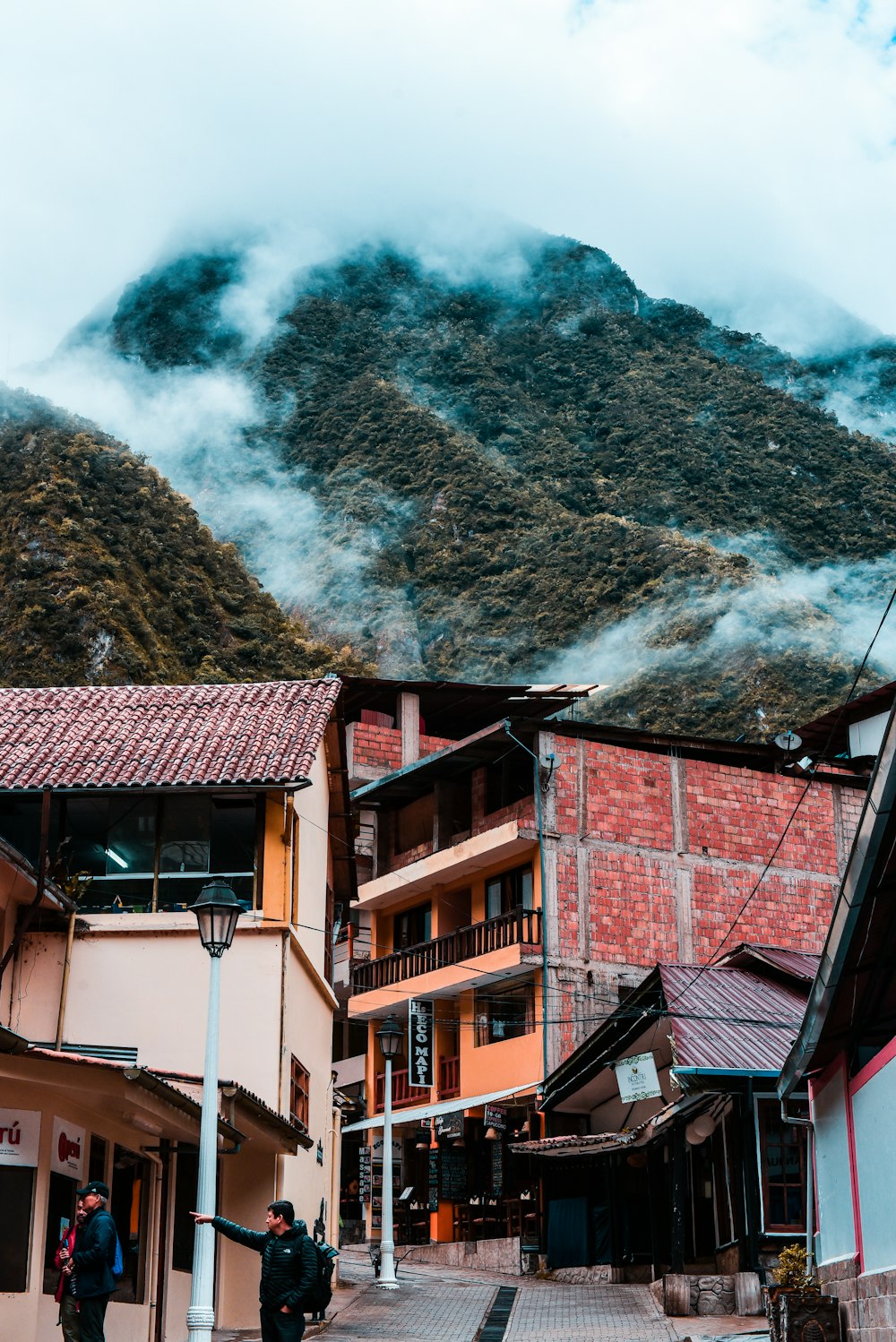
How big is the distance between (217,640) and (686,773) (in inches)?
1209

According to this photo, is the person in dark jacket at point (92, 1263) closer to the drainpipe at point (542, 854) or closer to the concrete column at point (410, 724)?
the drainpipe at point (542, 854)

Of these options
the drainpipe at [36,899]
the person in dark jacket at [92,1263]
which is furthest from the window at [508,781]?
the person in dark jacket at [92,1263]

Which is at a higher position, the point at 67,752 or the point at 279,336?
the point at 279,336

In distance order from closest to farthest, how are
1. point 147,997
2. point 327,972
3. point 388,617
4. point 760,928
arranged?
point 147,997 < point 327,972 < point 760,928 < point 388,617

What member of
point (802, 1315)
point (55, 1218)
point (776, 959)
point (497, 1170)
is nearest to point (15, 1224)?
point (55, 1218)

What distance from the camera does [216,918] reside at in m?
11.7

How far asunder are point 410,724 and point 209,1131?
85.9 feet

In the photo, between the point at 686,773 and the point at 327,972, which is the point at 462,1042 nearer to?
the point at 686,773

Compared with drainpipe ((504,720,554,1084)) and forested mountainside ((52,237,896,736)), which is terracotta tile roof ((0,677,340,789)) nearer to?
drainpipe ((504,720,554,1084))

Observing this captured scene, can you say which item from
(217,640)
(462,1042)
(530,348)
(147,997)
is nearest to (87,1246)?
(147,997)

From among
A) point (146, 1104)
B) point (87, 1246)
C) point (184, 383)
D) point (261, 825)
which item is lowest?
point (87, 1246)

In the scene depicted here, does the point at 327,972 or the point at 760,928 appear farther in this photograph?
the point at 760,928

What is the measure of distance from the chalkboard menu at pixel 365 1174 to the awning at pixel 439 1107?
1.74ft

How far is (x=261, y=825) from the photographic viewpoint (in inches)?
717
